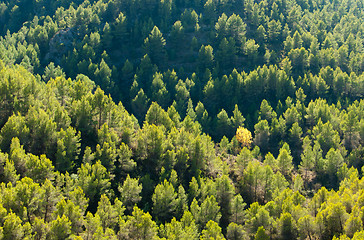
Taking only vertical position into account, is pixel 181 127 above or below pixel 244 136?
below

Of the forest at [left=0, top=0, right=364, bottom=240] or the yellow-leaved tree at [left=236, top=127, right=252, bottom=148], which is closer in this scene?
the forest at [left=0, top=0, right=364, bottom=240]

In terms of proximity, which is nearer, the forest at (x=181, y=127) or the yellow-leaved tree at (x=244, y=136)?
the forest at (x=181, y=127)

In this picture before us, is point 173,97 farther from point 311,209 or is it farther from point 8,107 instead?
point 311,209

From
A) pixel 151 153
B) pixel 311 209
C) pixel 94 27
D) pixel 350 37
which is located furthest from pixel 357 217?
pixel 94 27

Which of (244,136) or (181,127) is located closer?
(181,127)
